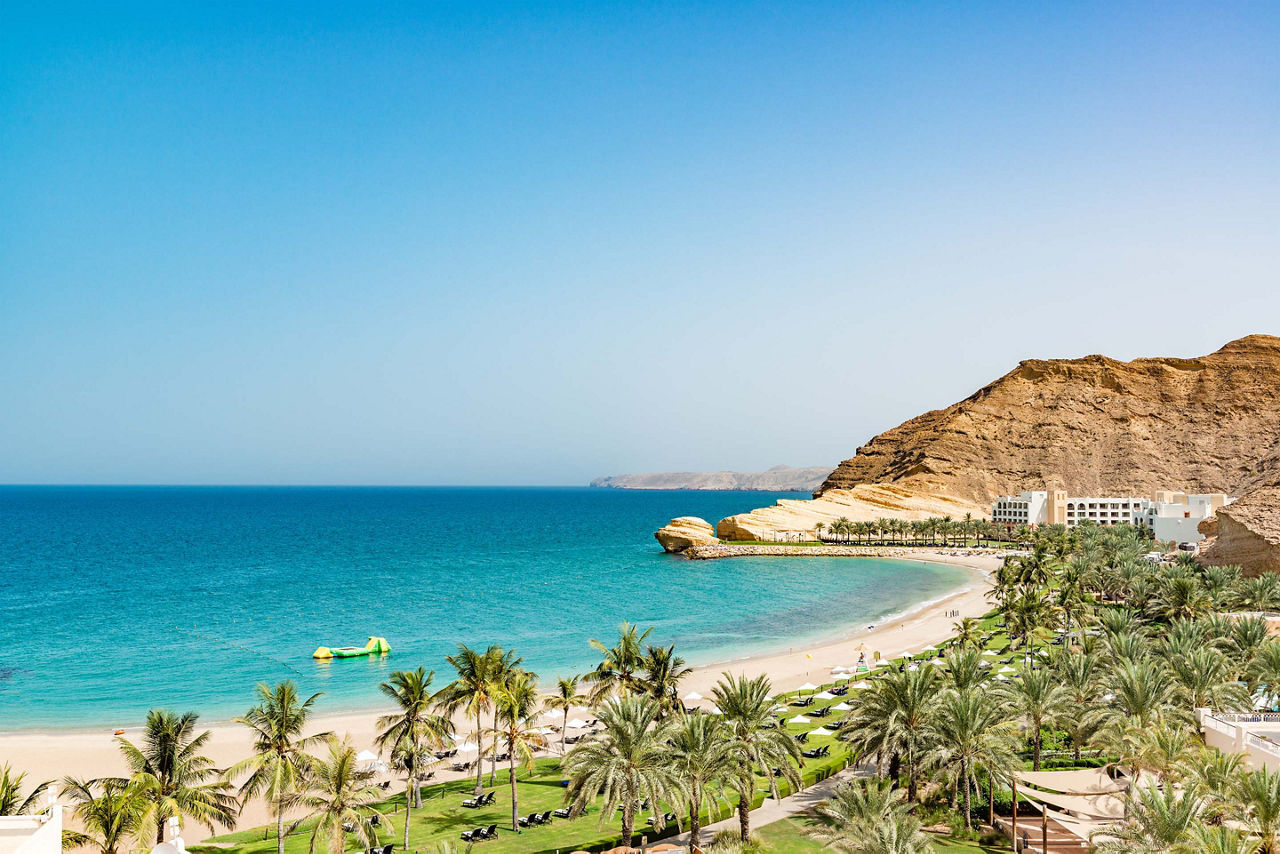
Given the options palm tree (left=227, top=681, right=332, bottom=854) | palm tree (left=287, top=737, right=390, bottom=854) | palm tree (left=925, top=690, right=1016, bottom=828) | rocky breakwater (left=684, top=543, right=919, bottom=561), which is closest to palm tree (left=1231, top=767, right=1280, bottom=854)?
palm tree (left=925, top=690, right=1016, bottom=828)

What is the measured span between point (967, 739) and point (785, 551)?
4615 inches

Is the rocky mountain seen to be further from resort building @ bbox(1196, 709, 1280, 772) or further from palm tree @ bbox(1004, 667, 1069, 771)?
resort building @ bbox(1196, 709, 1280, 772)

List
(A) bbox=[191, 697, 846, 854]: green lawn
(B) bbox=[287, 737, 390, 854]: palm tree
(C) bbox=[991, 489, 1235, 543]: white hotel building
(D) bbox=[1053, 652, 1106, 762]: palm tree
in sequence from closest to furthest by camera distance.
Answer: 1. (B) bbox=[287, 737, 390, 854]: palm tree
2. (A) bbox=[191, 697, 846, 854]: green lawn
3. (D) bbox=[1053, 652, 1106, 762]: palm tree
4. (C) bbox=[991, 489, 1235, 543]: white hotel building

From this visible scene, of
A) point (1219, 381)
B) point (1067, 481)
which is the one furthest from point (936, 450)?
point (1219, 381)

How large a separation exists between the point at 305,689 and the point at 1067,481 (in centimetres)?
17617

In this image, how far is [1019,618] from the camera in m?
53.0

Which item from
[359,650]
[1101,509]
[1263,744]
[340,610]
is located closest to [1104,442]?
[1101,509]

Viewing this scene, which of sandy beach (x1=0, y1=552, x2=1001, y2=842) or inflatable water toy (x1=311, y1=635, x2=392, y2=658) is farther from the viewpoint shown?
inflatable water toy (x1=311, y1=635, x2=392, y2=658)

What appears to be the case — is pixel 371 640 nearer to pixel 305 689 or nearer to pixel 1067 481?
pixel 305 689

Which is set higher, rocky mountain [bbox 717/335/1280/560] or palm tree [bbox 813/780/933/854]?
rocky mountain [bbox 717/335/1280/560]

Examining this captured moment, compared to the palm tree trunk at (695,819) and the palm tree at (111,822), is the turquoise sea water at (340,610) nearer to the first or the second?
the palm tree at (111,822)

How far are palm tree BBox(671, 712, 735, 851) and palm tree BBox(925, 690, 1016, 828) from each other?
7.04m

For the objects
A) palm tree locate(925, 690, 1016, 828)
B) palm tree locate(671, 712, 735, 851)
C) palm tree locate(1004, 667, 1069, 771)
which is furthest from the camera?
palm tree locate(1004, 667, 1069, 771)

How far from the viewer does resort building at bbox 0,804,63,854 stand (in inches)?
600
